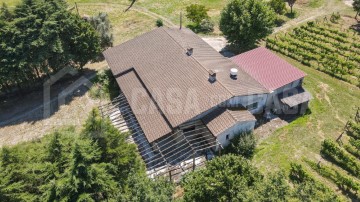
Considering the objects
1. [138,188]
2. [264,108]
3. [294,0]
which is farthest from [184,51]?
[294,0]

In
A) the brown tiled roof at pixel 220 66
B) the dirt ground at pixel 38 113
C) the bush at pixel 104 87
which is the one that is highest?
the brown tiled roof at pixel 220 66

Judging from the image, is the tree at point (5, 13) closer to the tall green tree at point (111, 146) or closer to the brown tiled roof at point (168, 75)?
the brown tiled roof at point (168, 75)

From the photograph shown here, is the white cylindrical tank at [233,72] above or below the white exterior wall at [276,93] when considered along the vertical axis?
above

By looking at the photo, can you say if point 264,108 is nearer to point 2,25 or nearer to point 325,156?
point 325,156

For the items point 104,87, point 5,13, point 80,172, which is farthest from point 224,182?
point 5,13

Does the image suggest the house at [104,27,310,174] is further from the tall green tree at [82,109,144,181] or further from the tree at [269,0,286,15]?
the tree at [269,0,286,15]

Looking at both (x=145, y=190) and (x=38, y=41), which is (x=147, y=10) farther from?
(x=145, y=190)

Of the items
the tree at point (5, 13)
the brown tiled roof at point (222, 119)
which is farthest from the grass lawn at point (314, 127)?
the tree at point (5, 13)
